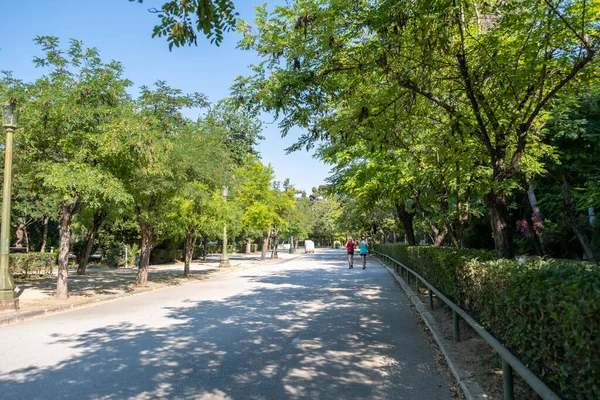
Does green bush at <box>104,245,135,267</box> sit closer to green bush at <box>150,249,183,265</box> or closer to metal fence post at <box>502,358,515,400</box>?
green bush at <box>150,249,183,265</box>

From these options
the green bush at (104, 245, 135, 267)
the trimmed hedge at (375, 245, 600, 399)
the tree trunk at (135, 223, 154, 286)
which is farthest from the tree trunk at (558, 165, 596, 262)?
the green bush at (104, 245, 135, 267)

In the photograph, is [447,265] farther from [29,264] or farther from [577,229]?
[29,264]

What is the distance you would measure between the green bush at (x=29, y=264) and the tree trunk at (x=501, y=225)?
19569 millimetres

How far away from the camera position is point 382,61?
21.9ft

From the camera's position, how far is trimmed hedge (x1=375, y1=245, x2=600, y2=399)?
282 cm

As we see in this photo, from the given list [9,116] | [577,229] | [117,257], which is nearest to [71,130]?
[9,116]

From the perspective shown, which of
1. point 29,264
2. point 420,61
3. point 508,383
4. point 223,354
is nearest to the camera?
point 508,383

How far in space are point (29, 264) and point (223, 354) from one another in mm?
17885

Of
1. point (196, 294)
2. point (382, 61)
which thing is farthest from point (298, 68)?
point (196, 294)

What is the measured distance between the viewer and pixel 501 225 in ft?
26.0

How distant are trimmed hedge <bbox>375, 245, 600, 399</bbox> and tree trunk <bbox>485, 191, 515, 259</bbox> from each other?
2425 mm

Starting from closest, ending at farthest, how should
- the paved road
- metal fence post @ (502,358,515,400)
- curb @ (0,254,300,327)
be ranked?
metal fence post @ (502,358,515,400)
the paved road
curb @ (0,254,300,327)

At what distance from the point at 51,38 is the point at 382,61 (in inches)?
394

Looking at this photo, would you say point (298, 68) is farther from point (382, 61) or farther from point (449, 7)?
point (449, 7)
